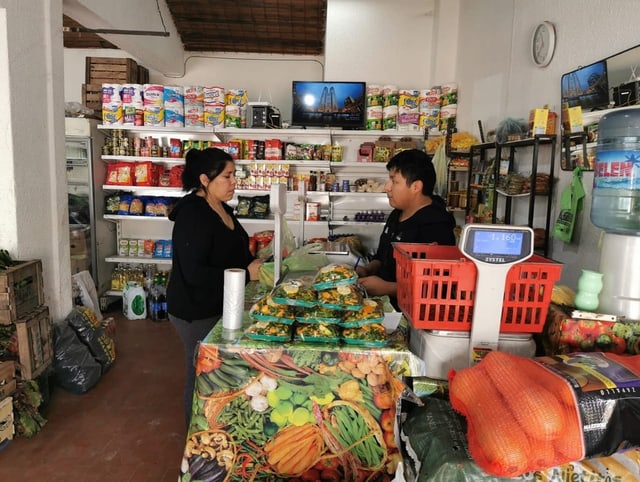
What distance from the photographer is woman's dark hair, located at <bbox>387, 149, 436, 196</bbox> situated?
99.2 inches

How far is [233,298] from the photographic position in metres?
1.63

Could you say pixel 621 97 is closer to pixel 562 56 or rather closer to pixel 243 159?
pixel 562 56

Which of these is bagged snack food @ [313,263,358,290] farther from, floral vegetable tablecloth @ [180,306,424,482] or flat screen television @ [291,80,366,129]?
flat screen television @ [291,80,366,129]

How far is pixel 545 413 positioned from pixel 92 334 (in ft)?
11.8

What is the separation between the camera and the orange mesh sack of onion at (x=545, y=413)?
39.1 inches

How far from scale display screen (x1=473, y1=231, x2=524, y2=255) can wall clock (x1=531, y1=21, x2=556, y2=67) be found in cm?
248

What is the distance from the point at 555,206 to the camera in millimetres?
3141

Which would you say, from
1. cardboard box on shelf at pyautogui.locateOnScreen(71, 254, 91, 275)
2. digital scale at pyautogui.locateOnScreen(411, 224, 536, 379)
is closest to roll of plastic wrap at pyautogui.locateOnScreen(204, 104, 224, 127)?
cardboard box on shelf at pyautogui.locateOnScreen(71, 254, 91, 275)

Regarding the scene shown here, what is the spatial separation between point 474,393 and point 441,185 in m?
4.03

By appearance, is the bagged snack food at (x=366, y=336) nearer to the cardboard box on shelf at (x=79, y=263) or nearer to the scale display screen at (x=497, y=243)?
the scale display screen at (x=497, y=243)

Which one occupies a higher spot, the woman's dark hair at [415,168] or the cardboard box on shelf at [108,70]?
the cardboard box on shelf at [108,70]

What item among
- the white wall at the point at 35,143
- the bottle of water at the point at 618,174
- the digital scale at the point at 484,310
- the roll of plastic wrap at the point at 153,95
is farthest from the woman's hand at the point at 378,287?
the roll of plastic wrap at the point at 153,95

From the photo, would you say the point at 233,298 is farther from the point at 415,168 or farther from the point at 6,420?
the point at 6,420

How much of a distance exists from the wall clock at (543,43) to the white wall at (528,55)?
4cm
